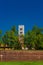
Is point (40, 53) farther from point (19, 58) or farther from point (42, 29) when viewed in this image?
point (42, 29)

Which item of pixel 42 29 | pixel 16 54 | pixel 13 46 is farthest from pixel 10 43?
pixel 42 29

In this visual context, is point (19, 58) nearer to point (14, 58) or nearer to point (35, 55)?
point (14, 58)

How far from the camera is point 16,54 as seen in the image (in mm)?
16062

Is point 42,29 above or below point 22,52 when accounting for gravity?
above

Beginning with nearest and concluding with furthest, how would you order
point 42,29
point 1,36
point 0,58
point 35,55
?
point 0,58
point 35,55
point 1,36
point 42,29

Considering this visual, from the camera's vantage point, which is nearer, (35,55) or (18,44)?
(35,55)

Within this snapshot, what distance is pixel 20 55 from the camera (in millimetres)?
16141

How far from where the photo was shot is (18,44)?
19500 millimetres

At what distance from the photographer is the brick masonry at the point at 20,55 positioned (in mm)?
15735

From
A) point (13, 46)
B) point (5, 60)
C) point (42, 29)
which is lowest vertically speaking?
point (5, 60)

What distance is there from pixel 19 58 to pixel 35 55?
1.44 m

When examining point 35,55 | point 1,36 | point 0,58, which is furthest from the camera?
point 1,36

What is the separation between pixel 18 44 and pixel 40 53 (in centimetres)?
341

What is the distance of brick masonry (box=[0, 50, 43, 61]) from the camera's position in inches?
619
